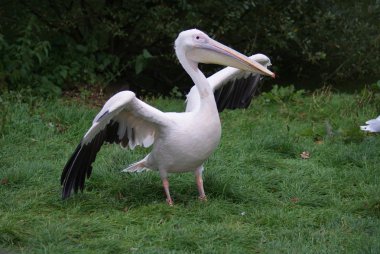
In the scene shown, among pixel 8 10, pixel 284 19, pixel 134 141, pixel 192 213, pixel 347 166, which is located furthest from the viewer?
pixel 284 19

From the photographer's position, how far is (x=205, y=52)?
530cm

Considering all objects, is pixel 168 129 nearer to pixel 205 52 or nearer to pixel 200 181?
pixel 200 181

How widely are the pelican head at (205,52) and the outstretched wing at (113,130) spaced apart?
1.78ft

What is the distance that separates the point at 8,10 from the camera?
10.0m

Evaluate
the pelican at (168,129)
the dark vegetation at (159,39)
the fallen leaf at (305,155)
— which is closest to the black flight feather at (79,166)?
the pelican at (168,129)

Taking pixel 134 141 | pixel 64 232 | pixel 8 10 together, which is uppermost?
pixel 8 10

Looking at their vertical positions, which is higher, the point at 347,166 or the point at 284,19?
the point at 284,19

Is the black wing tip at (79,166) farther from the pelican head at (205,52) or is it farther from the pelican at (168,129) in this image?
the pelican head at (205,52)

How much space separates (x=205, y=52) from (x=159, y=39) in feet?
18.1

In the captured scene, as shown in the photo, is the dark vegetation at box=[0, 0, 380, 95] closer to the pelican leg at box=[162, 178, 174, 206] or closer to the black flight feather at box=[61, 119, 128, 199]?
the black flight feather at box=[61, 119, 128, 199]

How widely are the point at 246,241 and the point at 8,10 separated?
6.64 metres

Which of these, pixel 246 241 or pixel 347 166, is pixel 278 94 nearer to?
pixel 347 166

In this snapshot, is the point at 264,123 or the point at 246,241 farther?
the point at 264,123

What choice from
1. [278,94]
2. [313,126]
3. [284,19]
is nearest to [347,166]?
[313,126]
